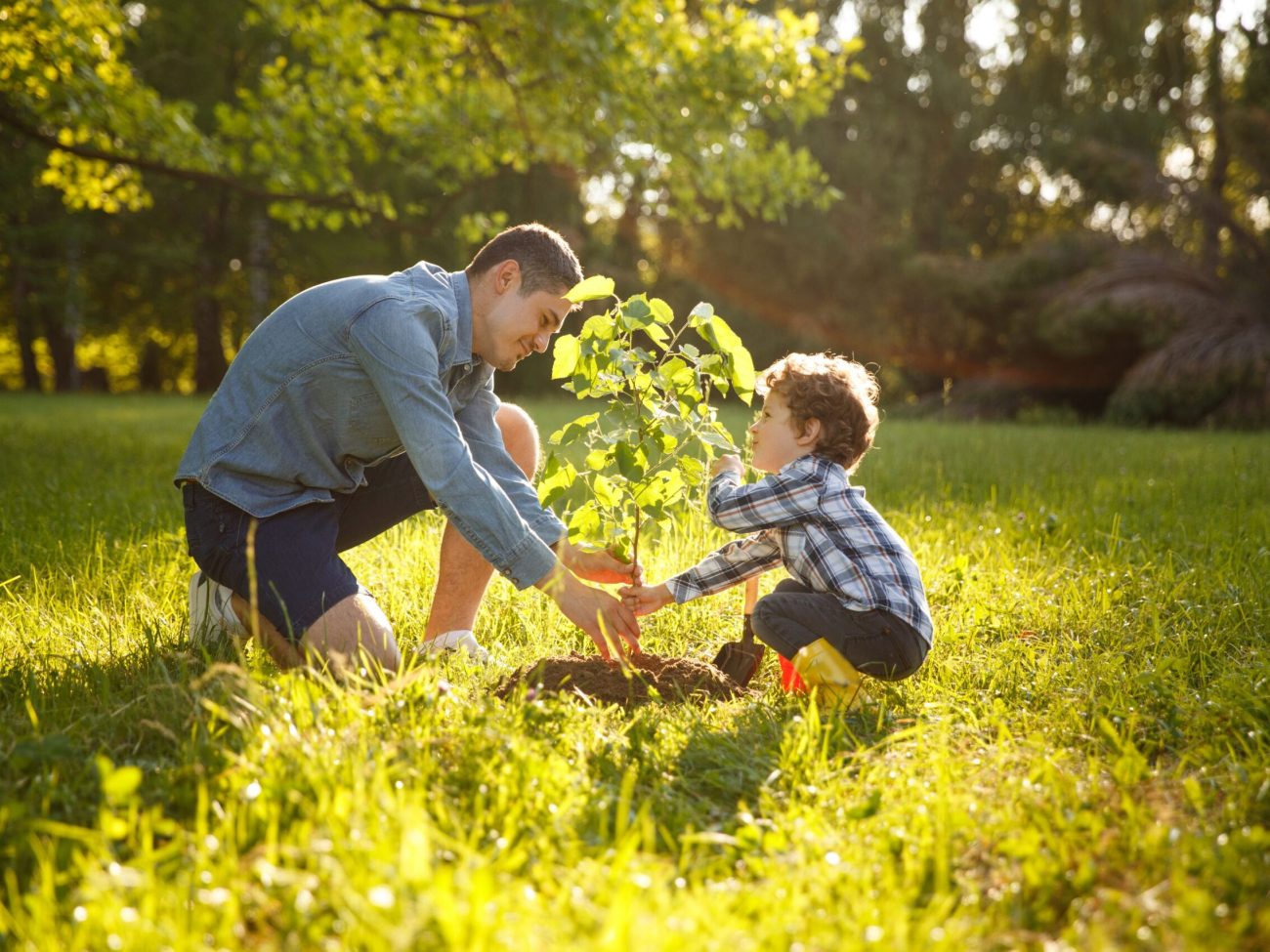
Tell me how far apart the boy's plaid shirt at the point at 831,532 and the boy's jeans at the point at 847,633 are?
38mm

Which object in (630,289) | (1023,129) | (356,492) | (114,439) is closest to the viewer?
(356,492)

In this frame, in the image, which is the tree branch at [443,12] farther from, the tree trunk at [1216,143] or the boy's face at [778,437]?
the tree trunk at [1216,143]

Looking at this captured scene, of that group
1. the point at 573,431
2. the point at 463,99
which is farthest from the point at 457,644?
the point at 463,99

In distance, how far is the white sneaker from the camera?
304 cm

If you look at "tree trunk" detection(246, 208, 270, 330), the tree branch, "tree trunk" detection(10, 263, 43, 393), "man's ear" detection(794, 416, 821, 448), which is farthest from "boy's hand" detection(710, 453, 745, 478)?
"tree trunk" detection(10, 263, 43, 393)

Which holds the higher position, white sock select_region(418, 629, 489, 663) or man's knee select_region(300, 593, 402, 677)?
man's knee select_region(300, 593, 402, 677)

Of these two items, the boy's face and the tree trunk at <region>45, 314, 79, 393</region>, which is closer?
the boy's face

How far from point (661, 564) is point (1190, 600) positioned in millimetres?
2067

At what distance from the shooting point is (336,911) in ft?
5.16

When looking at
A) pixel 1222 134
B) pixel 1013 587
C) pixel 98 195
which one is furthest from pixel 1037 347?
pixel 98 195

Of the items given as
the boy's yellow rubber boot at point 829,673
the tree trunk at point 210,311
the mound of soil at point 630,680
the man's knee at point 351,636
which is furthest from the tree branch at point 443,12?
the tree trunk at point 210,311

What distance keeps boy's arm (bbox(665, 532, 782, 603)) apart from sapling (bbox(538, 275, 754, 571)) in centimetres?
31

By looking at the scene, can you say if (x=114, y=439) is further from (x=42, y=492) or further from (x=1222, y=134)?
(x=1222, y=134)

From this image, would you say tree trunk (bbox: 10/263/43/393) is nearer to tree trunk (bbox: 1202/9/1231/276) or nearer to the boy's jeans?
the boy's jeans
